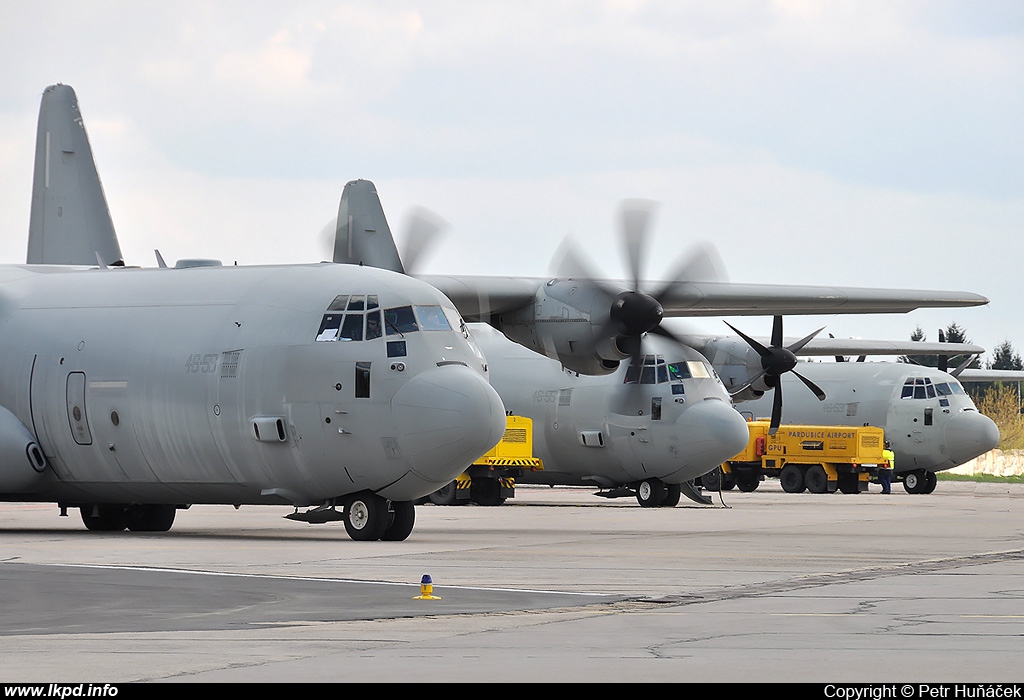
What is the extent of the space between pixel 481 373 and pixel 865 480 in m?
27.7

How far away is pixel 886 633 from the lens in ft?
33.4

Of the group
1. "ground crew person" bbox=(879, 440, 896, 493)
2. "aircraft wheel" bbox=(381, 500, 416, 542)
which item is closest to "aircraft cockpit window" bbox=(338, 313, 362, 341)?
"aircraft wheel" bbox=(381, 500, 416, 542)

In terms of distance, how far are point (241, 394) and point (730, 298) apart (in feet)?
32.9

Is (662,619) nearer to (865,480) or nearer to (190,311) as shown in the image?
(190,311)

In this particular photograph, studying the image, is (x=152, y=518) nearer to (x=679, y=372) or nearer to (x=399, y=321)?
(x=399, y=321)

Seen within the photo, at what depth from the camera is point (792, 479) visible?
48000 millimetres

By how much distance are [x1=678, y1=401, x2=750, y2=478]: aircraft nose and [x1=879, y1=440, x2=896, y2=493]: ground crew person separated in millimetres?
13837

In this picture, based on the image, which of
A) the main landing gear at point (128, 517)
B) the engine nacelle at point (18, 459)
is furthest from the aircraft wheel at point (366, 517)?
the engine nacelle at point (18, 459)

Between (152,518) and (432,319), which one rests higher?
(432,319)

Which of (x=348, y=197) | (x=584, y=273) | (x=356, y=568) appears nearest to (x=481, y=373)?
(x=584, y=273)

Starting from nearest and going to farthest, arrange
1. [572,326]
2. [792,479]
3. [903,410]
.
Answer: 1. [572,326]
2. [903,410]
3. [792,479]

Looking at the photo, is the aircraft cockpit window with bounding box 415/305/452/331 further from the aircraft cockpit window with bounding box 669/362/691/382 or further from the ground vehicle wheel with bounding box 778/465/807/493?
the ground vehicle wheel with bounding box 778/465/807/493

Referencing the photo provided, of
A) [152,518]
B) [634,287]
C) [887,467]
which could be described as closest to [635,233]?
[634,287]

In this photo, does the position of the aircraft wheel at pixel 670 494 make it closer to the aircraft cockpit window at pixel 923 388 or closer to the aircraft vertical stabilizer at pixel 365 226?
the aircraft vertical stabilizer at pixel 365 226
